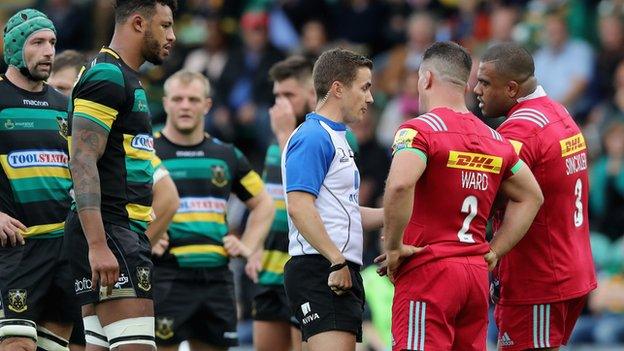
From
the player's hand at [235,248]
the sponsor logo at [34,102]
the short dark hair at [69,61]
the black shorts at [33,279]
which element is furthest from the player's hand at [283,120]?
the black shorts at [33,279]

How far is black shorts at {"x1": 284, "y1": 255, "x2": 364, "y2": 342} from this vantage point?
794 centimetres

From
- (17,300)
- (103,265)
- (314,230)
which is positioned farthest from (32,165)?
(314,230)

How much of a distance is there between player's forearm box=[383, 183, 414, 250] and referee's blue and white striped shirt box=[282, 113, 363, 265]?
1.39ft

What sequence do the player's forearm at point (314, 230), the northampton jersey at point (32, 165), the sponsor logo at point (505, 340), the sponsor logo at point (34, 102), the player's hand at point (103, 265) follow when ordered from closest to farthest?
the player's hand at point (103, 265) → the player's forearm at point (314, 230) → the sponsor logo at point (505, 340) → the northampton jersey at point (32, 165) → the sponsor logo at point (34, 102)

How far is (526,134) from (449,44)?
91 centimetres

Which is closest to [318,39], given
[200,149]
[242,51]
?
[242,51]

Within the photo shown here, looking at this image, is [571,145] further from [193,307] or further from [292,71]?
[193,307]

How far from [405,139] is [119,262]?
6.31 feet

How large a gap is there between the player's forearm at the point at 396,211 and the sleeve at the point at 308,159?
51 centimetres

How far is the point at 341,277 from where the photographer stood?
7.82 meters

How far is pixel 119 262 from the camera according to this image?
769 cm

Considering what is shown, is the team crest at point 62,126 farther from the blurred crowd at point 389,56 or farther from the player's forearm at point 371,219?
the blurred crowd at point 389,56

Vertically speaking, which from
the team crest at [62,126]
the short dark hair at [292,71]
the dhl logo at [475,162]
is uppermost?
the short dark hair at [292,71]

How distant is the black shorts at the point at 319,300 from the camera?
313 inches
